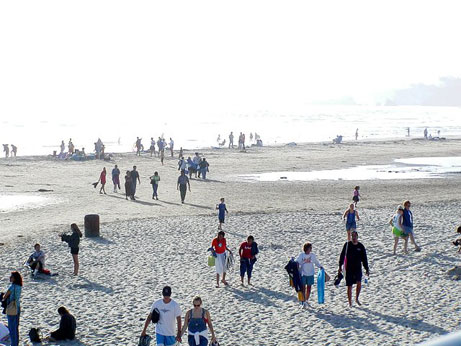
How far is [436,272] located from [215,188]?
677 inches

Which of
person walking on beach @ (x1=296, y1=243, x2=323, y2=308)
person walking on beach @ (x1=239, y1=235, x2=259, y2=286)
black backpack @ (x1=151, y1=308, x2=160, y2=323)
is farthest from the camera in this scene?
person walking on beach @ (x1=239, y1=235, x2=259, y2=286)

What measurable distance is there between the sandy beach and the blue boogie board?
169mm

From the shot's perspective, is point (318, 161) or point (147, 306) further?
point (318, 161)

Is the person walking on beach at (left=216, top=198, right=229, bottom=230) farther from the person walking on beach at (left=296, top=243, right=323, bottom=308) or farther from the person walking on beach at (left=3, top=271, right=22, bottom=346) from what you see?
the person walking on beach at (left=3, top=271, right=22, bottom=346)

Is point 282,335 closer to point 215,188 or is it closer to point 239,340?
point 239,340

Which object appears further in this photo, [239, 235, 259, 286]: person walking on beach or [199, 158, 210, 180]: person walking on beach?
[199, 158, 210, 180]: person walking on beach

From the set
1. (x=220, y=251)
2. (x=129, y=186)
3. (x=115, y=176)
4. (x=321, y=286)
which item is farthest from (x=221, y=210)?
(x=115, y=176)

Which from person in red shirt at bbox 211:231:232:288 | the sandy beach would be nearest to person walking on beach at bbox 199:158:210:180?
the sandy beach

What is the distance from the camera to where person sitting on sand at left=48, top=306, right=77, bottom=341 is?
10930mm

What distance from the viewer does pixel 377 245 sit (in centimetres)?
1783

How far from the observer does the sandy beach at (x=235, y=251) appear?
11.6 metres

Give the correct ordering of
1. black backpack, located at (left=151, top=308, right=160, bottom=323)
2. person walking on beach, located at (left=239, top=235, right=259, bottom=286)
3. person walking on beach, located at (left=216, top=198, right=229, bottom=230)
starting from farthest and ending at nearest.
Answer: person walking on beach, located at (left=216, top=198, right=229, bottom=230) < person walking on beach, located at (left=239, top=235, right=259, bottom=286) < black backpack, located at (left=151, top=308, right=160, bottom=323)

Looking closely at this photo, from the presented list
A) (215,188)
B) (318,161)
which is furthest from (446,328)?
(318,161)

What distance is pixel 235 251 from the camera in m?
17.6
